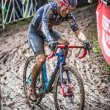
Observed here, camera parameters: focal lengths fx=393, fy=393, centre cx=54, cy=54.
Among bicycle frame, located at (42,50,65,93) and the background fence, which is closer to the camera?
bicycle frame, located at (42,50,65,93)

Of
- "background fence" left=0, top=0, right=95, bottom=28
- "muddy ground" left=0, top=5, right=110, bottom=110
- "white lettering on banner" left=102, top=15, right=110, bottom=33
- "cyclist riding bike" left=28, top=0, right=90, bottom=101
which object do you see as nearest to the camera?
"cyclist riding bike" left=28, top=0, right=90, bottom=101

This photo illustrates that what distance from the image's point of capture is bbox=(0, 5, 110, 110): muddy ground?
719 cm

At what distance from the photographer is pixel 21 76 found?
28.7 feet

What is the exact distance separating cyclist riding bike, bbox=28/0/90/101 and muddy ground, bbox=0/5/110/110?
681 millimetres

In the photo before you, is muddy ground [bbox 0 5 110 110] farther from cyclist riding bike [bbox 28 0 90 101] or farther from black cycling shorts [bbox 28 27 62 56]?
black cycling shorts [bbox 28 27 62 56]

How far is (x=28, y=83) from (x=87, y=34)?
5308 millimetres

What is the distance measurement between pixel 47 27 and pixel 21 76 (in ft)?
9.31

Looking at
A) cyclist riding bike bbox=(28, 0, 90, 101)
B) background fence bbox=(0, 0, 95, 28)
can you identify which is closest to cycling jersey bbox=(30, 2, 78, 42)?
cyclist riding bike bbox=(28, 0, 90, 101)

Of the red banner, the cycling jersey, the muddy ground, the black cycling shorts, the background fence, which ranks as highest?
the cycling jersey

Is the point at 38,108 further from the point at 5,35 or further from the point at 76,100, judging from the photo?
the point at 5,35

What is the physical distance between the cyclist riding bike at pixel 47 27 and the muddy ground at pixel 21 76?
0.68 meters

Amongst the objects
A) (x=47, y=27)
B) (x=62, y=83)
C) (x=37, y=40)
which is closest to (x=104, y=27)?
(x=37, y=40)

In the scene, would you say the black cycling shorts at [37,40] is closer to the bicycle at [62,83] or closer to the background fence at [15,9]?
the bicycle at [62,83]

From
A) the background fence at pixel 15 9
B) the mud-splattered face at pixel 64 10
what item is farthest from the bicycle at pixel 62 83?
the background fence at pixel 15 9
